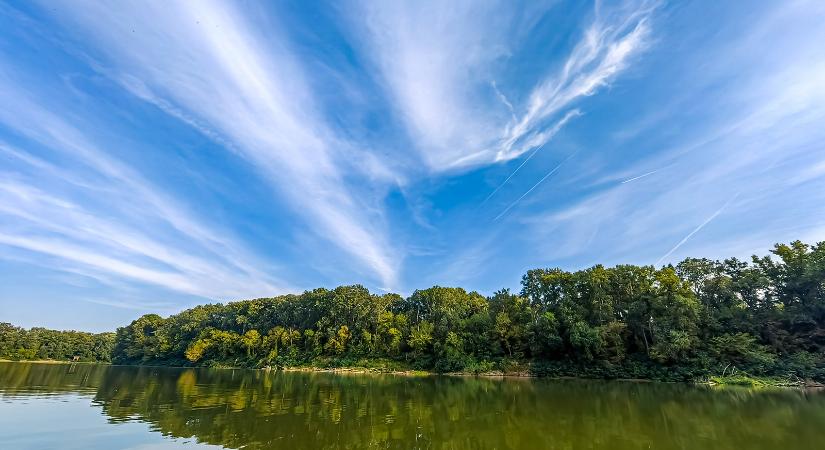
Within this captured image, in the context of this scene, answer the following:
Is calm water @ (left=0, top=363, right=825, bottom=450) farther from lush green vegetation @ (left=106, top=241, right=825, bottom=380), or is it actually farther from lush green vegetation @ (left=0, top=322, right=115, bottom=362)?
lush green vegetation @ (left=0, top=322, right=115, bottom=362)

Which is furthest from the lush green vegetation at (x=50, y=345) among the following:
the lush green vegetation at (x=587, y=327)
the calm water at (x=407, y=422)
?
the calm water at (x=407, y=422)

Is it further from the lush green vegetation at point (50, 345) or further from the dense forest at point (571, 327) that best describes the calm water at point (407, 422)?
the lush green vegetation at point (50, 345)

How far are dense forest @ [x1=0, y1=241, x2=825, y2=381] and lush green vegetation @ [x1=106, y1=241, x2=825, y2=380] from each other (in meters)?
0.16

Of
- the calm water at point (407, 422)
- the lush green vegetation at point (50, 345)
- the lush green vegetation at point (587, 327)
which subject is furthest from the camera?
the lush green vegetation at point (50, 345)

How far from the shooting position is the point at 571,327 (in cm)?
4397

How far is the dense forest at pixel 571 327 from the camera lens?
36375mm

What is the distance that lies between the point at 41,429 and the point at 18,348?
126 meters

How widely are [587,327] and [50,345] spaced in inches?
5422

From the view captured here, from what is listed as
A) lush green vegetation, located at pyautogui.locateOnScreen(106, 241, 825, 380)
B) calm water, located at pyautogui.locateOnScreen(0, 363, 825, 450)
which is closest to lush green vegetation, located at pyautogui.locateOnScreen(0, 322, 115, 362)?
lush green vegetation, located at pyautogui.locateOnScreen(106, 241, 825, 380)

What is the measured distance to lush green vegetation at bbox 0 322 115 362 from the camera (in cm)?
9371

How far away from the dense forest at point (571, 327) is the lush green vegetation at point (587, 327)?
0.16m

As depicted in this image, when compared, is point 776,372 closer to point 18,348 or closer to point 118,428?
point 118,428

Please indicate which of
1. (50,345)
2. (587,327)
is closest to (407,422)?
(587,327)

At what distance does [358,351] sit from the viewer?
64.3 metres
